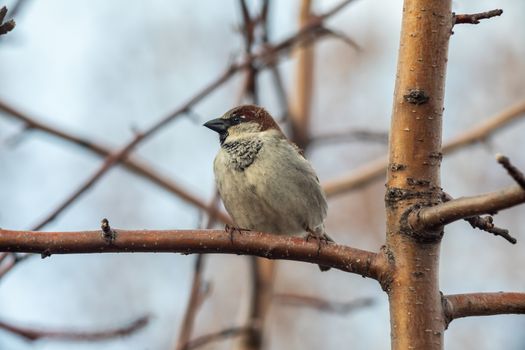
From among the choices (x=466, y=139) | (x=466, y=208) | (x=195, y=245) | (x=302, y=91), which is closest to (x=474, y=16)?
(x=466, y=208)

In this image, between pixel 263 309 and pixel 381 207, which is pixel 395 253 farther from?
pixel 381 207

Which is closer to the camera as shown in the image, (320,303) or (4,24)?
(4,24)

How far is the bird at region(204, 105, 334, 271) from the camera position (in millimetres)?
3133

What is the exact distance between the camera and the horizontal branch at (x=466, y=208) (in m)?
1.26

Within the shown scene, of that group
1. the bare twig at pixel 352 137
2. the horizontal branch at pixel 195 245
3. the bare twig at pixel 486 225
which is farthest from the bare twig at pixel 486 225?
the bare twig at pixel 352 137

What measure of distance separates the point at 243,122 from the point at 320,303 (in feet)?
3.38

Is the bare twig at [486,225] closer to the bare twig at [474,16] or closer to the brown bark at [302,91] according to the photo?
the bare twig at [474,16]

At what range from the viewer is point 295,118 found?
14.7 feet

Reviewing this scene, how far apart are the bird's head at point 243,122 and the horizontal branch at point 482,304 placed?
207cm

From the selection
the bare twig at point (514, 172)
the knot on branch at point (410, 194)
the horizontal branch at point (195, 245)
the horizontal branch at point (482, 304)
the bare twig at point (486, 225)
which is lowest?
the horizontal branch at point (482, 304)

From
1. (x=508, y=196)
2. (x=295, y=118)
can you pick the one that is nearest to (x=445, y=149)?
(x=295, y=118)

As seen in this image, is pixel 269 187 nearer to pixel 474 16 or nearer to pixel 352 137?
pixel 352 137

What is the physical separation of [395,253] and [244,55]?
186 centimetres

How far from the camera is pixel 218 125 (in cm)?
379
